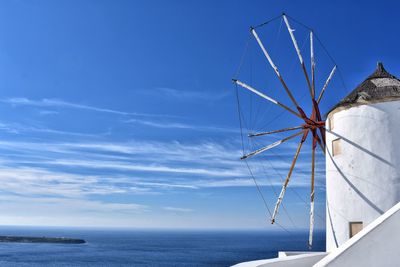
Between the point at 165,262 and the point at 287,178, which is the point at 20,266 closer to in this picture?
the point at 165,262

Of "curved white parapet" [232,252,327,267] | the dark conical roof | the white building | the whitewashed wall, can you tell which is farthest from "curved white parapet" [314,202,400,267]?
the dark conical roof

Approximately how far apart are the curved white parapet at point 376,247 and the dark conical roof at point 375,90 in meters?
5.70

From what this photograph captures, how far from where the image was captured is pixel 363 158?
440 inches

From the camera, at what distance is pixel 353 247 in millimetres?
6367

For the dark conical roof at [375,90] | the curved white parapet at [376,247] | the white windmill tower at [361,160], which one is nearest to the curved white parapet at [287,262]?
the white windmill tower at [361,160]

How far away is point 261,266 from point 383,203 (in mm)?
4238

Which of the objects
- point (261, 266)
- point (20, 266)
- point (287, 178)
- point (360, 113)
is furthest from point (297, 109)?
point (20, 266)

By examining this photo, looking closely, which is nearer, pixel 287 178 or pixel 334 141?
pixel 334 141

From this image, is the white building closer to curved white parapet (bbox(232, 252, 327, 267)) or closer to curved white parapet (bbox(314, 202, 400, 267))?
curved white parapet (bbox(232, 252, 327, 267))

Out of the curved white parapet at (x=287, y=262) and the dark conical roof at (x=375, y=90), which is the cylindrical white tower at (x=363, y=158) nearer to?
the dark conical roof at (x=375, y=90)

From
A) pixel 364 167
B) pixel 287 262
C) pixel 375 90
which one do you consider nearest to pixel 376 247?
pixel 287 262

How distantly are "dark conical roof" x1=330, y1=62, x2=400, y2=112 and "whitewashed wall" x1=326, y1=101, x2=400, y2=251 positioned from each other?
0.62ft

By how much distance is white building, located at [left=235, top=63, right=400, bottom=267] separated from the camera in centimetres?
1074

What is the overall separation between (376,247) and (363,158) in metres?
5.17
